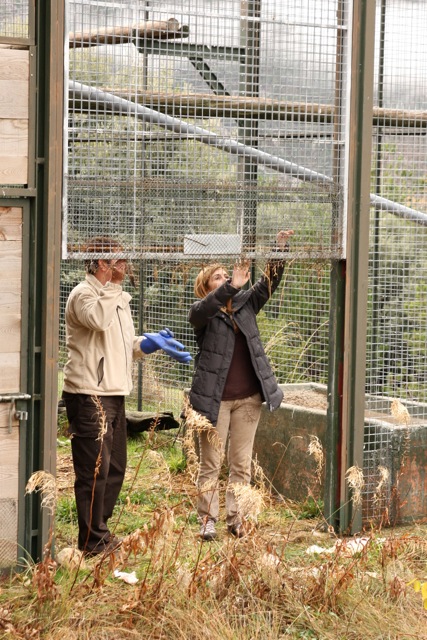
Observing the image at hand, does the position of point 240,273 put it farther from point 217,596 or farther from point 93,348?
point 217,596

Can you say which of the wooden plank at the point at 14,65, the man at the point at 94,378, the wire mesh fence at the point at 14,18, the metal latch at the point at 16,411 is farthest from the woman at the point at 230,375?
the wire mesh fence at the point at 14,18

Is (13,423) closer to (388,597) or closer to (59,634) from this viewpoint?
(59,634)

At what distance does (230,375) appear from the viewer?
6.95m

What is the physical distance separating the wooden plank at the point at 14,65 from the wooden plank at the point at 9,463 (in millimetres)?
1796

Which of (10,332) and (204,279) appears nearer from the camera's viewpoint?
(10,332)

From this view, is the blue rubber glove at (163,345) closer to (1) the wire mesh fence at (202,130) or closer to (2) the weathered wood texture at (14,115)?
(1) the wire mesh fence at (202,130)

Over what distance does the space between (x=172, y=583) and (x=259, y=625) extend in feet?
1.49

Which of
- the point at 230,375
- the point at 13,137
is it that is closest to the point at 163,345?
the point at 230,375

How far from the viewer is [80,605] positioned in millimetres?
4875

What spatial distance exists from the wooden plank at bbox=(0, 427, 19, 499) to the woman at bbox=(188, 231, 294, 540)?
1.36 meters

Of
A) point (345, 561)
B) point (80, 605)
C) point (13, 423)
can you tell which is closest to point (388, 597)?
point (345, 561)

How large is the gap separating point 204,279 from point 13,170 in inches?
67.4

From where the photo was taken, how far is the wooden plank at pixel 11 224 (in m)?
5.74

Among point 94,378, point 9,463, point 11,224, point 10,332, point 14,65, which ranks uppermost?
point 14,65
